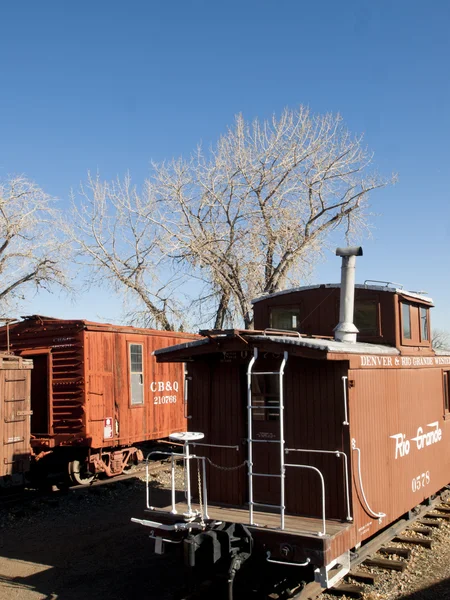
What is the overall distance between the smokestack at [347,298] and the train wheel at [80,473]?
7.94 metres

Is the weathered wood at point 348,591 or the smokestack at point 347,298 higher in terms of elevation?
the smokestack at point 347,298

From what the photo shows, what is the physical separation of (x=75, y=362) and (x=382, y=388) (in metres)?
7.42

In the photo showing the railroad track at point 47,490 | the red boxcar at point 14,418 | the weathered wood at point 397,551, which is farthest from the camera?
the railroad track at point 47,490

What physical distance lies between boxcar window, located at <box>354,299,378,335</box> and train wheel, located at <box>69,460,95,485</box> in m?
7.82

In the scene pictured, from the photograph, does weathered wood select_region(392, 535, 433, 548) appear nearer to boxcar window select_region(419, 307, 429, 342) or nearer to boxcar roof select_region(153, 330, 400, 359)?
boxcar roof select_region(153, 330, 400, 359)

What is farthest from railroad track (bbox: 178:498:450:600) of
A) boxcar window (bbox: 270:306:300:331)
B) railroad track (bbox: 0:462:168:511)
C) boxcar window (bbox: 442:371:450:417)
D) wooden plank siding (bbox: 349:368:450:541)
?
railroad track (bbox: 0:462:168:511)

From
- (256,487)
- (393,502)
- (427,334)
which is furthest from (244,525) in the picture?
(427,334)

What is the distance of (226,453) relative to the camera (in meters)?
8.27

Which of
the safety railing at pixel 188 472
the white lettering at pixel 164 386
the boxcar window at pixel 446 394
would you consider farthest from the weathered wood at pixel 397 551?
the white lettering at pixel 164 386

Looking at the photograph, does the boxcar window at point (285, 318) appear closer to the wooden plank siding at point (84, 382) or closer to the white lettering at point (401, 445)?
the white lettering at point (401, 445)

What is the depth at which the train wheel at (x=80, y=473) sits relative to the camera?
1383cm

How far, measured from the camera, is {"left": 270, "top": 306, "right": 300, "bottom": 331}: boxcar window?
998cm

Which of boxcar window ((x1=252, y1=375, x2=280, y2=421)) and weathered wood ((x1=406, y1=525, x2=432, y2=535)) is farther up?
boxcar window ((x1=252, y1=375, x2=280, y2=421))

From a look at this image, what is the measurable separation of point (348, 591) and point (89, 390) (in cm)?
750
